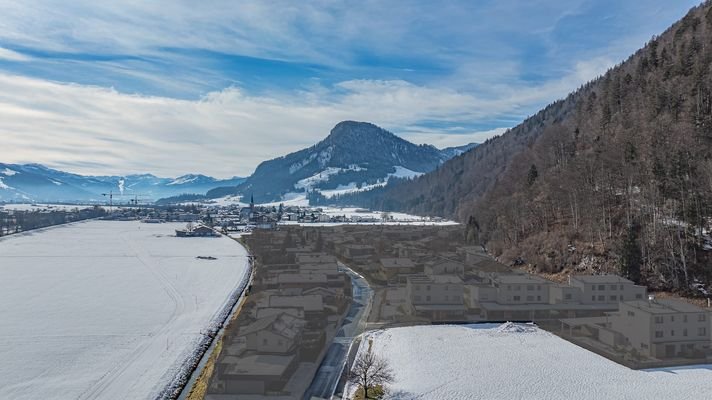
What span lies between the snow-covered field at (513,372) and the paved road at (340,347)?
1.08 m

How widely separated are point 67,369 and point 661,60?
5220 cm

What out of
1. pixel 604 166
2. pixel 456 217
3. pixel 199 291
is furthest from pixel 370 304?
pixel 456 217

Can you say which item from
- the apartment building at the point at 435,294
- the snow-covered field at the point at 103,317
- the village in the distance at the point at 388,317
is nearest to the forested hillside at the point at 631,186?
the village in the distance at the point at 388,317

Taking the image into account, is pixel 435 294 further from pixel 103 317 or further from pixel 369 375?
pixel 103 317

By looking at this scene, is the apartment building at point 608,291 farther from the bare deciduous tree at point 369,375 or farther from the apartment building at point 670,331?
the bare deciduous tree at point 369,375

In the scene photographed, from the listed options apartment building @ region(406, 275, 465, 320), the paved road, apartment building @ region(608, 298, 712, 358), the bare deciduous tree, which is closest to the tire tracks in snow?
the paved road

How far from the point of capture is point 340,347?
20.7 metres

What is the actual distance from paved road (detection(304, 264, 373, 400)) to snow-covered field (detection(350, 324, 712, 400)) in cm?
108

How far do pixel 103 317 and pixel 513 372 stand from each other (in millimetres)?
21124

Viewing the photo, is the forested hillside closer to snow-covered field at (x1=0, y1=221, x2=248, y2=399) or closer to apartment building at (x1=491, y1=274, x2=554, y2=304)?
apartment building at (x1=491, y1=274, x2=554, y2=304)

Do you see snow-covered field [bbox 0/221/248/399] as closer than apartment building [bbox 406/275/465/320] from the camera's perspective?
Yes

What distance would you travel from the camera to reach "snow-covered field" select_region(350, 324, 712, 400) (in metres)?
15.9

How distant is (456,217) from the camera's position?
94375 millimetres

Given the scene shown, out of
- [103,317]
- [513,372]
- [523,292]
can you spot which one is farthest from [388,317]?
[103,317]
